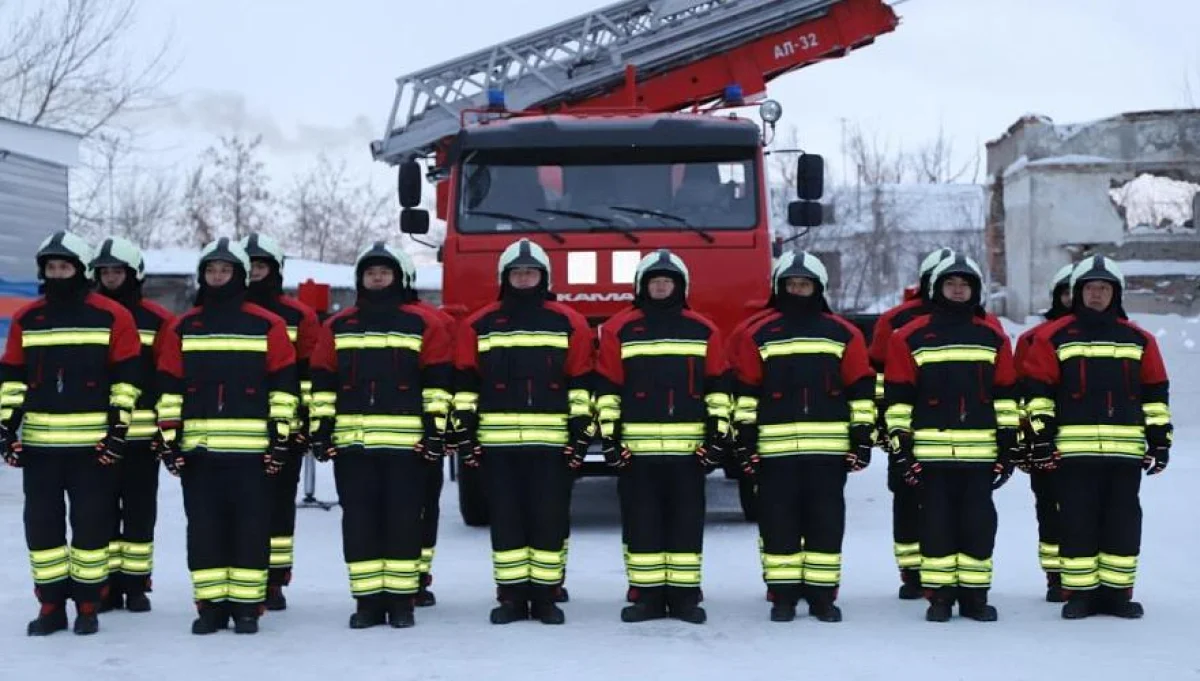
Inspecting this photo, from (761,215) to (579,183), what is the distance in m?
1.32

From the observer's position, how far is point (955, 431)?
25.5 ft

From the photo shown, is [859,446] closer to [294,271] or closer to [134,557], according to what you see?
[134,557]

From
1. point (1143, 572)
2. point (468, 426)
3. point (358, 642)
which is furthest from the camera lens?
point (1143, 572)

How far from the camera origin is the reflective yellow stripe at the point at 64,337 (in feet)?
24.5

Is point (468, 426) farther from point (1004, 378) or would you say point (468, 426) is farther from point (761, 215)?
point (761, 215)

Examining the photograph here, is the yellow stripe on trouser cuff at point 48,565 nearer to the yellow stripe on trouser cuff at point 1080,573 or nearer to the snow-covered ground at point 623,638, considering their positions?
the snow-covered ground at point 623,638

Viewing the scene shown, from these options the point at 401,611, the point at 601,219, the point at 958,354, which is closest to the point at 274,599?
the point at 401,611

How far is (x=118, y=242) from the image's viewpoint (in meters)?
8.15

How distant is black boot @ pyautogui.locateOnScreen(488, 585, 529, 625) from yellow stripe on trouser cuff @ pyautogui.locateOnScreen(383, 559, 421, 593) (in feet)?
1.45

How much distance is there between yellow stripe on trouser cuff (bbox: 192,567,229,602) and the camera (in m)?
7.39

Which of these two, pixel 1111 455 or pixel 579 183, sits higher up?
pixel 579 183

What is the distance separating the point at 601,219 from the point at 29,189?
8.72 meters

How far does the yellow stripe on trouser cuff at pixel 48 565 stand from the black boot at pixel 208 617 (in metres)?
0.69

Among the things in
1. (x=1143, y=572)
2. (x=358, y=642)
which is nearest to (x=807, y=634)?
(x=358, y=642)
